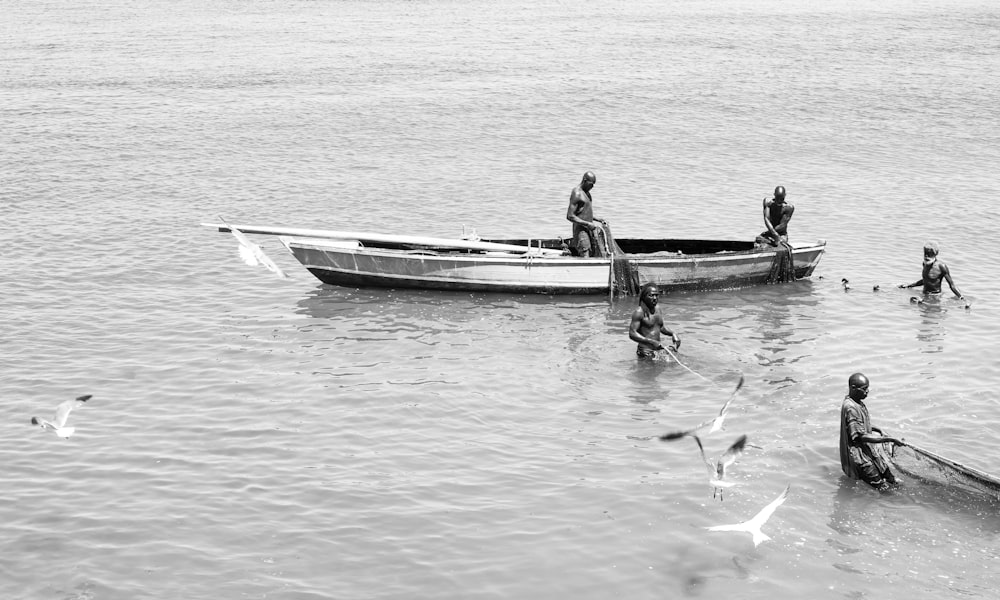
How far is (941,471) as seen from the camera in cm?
1258

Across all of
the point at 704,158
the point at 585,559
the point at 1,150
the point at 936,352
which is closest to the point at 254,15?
the point at 1,150

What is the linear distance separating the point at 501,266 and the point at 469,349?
2.86 m

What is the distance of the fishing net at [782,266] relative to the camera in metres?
21.8

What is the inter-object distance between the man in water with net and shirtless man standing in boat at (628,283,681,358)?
448cm

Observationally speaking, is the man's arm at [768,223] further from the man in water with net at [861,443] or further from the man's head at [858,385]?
the man's head at [858,385]

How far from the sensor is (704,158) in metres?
33.9

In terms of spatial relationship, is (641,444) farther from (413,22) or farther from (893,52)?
(413,22)

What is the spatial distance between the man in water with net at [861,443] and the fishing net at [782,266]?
8965mm

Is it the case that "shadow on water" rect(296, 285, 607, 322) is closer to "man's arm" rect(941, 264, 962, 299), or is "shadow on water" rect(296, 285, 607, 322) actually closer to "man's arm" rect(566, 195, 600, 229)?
"man's arm" rect(566, 195, 600, 229)

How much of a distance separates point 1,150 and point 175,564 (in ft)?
83.4

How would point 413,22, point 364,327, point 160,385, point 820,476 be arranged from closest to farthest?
point 820,476 < point 160,385 < point 364,327 < point 413,22

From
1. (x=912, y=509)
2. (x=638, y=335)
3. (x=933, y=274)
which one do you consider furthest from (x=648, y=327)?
(x=933, y=274)

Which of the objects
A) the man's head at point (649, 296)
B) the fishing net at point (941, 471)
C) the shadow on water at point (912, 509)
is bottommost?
the shadow on water at point (912, 509)

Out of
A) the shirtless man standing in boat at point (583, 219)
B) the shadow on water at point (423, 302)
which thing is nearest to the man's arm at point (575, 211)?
the shirtless man standing in boat at point (583, 219)
